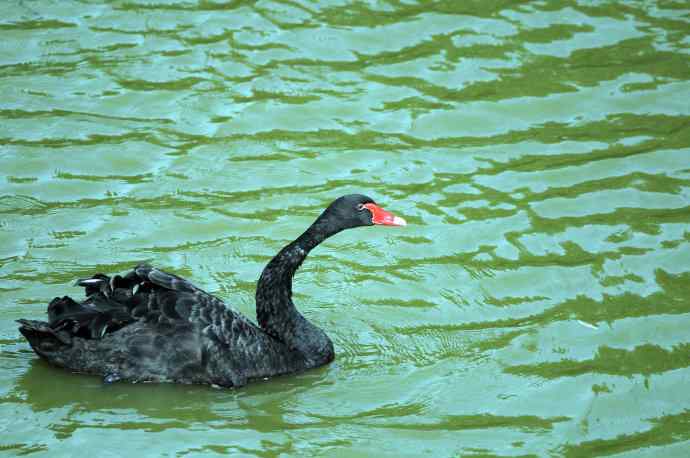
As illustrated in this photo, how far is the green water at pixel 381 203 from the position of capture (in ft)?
23.9

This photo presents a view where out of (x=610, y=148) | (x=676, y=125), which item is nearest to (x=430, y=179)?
(x=610, y=148)

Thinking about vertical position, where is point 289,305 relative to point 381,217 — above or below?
below

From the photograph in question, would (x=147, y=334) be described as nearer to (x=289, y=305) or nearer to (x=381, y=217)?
(x=289, y=305)

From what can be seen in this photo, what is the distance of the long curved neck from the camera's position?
26.2 feet

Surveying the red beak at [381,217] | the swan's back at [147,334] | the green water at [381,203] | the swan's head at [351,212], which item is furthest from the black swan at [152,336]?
the red beak at [381,217]

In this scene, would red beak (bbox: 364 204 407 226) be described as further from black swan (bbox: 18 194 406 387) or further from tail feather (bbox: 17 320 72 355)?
tail feather (bbox: 17 320 72 355)

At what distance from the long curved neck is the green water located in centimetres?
24

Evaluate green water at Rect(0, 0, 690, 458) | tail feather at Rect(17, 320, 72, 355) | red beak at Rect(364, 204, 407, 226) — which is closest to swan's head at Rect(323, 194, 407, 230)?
red beak at Rect(364, 204, 407, 226)

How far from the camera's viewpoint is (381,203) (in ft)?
33.4

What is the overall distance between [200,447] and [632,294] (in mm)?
3686

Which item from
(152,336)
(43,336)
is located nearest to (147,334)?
(152,336)

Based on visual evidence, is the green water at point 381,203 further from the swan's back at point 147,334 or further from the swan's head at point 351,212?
the swan's head at point 351,212

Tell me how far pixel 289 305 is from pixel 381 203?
2.29 meters

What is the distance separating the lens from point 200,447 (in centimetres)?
679
